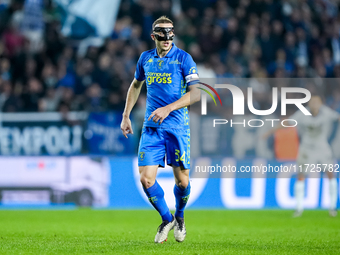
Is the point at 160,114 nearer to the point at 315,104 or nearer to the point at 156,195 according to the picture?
the point at 156,195

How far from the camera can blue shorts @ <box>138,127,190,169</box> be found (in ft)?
19.6

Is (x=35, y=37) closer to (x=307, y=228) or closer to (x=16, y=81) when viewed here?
(x=16, y=81)

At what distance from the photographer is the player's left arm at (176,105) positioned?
564 centimetres

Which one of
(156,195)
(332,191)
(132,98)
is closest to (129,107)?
(132,98)

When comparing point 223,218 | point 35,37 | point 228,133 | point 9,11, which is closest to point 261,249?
point 223,218

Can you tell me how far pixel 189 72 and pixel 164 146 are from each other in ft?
2.84

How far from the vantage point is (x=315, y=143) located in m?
11.0

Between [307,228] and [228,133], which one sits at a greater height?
[228,133]

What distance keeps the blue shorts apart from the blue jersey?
8cm

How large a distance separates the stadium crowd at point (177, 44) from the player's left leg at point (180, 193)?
6.65 metres

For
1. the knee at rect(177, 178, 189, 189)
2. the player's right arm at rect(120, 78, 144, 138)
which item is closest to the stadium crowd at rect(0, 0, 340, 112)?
the player's right arm at rect(120, 78, 144, 138)

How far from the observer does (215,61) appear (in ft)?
47.2

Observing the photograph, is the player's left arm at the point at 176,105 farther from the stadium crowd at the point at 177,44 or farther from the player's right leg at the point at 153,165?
the stadium crowd at the point at 177,44

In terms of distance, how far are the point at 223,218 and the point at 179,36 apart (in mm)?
6412
